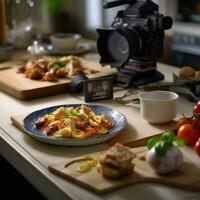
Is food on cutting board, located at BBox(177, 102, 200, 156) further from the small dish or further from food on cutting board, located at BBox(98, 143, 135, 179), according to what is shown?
the small dish

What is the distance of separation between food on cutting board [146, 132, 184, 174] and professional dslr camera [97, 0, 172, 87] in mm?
733

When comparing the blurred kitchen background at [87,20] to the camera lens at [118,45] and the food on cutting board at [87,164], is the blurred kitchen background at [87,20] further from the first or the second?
the food on cutting board at [87,164]

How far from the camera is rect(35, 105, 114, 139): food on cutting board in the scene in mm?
1199

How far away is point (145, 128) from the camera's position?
4.25 feet

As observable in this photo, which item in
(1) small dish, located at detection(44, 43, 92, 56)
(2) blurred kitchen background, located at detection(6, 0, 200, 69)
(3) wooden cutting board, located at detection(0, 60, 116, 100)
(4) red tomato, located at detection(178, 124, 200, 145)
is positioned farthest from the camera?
(2) blurred kitchen background, located at detection(6, 0, 200, 69)

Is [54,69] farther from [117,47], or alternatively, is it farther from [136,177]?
[136,177]

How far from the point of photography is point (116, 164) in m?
0.98

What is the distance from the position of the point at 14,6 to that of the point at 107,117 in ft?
5.36

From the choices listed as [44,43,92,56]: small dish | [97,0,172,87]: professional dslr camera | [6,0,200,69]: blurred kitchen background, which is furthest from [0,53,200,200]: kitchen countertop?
[6,0,200,69]: blurred kitchen background

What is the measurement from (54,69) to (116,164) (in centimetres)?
92

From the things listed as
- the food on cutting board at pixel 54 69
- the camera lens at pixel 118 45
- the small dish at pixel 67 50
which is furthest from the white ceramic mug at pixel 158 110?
the small dish at pixel 67 50

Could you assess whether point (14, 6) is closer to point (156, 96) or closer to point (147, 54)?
point (147, 54)

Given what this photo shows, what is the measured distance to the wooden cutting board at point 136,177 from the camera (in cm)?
95

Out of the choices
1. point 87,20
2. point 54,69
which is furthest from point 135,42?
point 87,20
